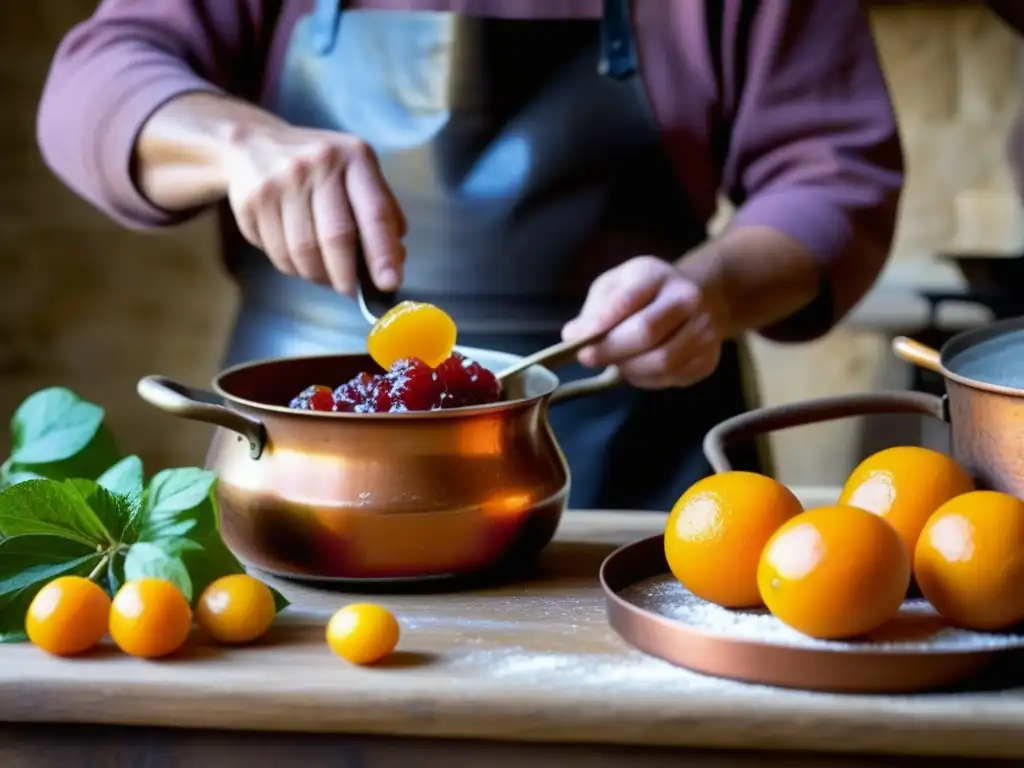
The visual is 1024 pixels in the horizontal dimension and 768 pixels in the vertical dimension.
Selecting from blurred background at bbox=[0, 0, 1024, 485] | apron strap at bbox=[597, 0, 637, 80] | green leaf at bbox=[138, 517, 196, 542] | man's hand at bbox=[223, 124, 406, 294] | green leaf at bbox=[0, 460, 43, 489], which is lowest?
blurred background at bbox=[0, 0, 1024, 485]

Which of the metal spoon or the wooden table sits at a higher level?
the metal spoon

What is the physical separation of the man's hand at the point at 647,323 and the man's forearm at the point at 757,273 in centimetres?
8

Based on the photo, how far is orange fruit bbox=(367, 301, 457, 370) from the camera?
671 millimetres

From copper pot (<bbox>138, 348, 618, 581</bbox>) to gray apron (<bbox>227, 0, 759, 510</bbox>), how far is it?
0.46 meters

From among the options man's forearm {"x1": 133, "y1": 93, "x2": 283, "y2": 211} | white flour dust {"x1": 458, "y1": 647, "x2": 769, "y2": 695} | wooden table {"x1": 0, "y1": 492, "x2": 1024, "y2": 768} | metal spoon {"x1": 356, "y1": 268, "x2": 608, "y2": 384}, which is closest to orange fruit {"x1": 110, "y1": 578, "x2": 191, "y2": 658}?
wooden table {"x1": 0, "y1": 492, "x2": 1024, "y2": 768}

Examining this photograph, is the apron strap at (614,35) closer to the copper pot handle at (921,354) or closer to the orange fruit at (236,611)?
the copper pot handle at (921,354)

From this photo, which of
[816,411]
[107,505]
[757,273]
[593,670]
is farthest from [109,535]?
[757,273]

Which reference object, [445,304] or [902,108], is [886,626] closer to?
[445,304]

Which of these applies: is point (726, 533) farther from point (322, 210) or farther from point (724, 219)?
point (724, 219)

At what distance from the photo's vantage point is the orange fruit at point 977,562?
1.70 ft

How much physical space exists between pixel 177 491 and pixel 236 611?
0.22ft

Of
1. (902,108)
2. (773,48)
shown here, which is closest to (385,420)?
(773,48)

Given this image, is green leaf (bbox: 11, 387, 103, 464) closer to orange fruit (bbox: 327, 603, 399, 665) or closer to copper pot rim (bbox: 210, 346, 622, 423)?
copper pot rim (bbox: 210, 346, 622, 423)

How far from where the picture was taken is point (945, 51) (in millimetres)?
1947
